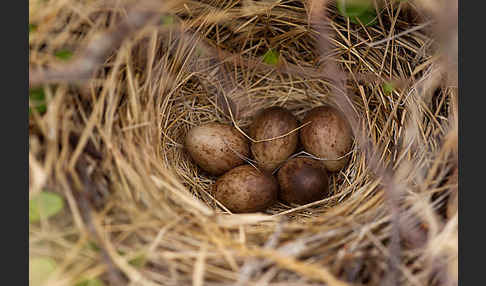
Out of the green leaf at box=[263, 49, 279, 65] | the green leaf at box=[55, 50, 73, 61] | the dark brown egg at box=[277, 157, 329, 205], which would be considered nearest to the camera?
the green leaf at box=[55, 50, 73, 61]

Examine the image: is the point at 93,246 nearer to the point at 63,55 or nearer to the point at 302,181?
the point at 63,55

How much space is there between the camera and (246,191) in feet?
5.35

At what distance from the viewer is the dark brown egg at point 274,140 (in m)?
1.76

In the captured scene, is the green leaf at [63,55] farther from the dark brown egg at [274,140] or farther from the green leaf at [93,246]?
the dark brown egg at [274,140]

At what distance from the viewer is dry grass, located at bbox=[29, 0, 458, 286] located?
1117 millimetres

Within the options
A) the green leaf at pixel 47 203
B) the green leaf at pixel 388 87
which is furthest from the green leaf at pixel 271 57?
the green leaf at pixel 47 203

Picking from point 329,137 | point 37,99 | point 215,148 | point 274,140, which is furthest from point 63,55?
point 329,137

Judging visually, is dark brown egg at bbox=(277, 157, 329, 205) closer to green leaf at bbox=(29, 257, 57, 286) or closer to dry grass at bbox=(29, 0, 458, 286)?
dry grass at bbox=(29, 0, 458, 286)

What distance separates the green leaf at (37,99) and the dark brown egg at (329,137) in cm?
96

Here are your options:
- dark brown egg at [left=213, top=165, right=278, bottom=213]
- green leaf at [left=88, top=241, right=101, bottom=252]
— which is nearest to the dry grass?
green leaf at [left=88, top=241, right=101, bottom=252]

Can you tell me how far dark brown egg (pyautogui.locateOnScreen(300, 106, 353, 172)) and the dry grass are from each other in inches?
2.2

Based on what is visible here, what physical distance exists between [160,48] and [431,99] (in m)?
0.91

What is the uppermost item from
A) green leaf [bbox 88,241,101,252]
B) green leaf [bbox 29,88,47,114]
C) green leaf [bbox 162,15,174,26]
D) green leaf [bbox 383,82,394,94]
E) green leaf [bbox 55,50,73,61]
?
green leaf [bbox 162,15,174,26]

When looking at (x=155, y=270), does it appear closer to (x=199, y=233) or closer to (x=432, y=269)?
(x=199, y=233)
